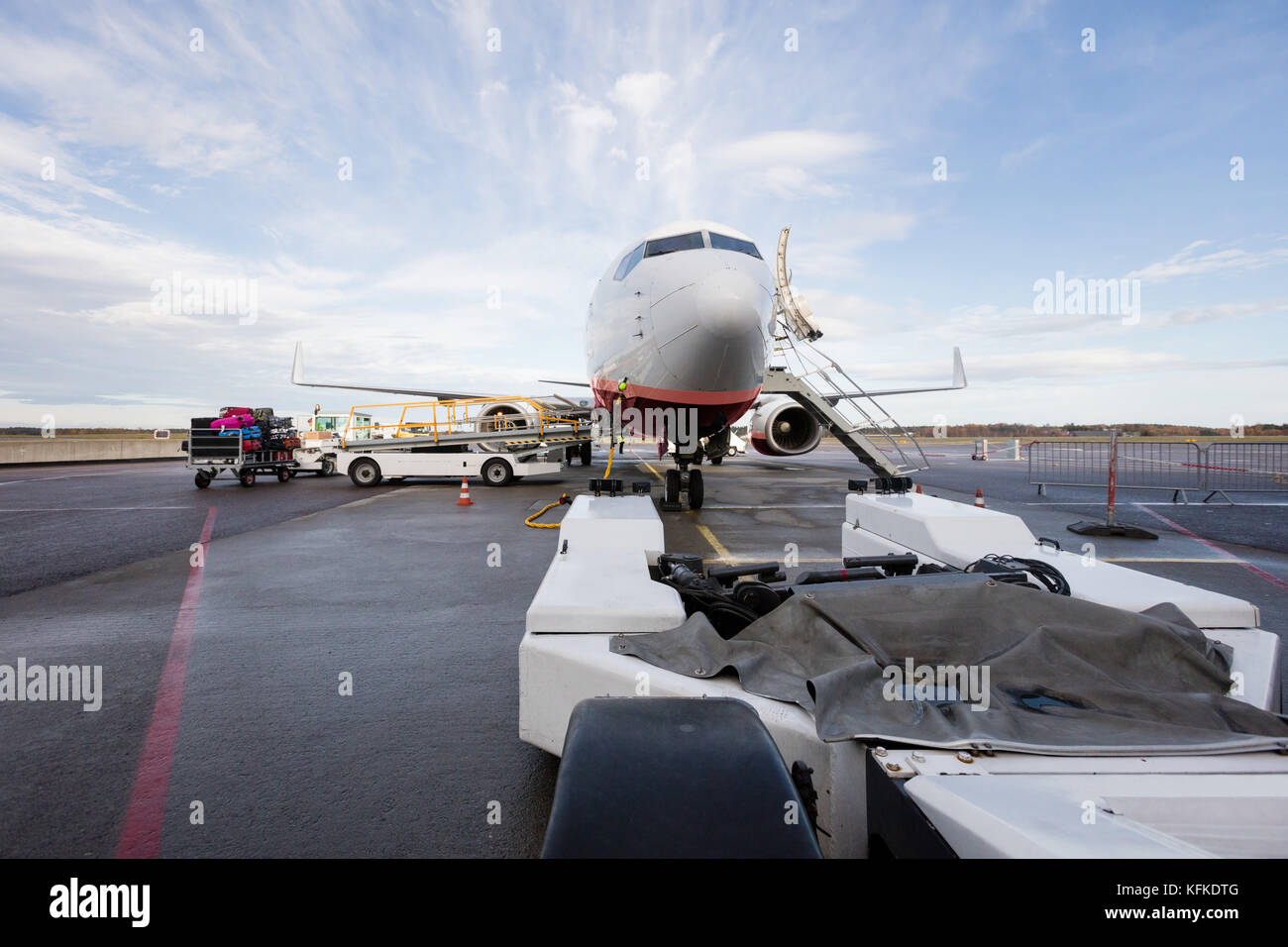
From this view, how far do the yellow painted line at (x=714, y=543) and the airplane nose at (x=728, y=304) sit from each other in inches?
99.3

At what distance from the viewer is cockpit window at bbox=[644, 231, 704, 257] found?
8992mm

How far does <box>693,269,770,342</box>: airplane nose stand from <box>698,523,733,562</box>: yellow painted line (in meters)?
2.52

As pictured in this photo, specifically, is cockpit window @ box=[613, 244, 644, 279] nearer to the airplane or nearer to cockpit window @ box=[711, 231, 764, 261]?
the airplane

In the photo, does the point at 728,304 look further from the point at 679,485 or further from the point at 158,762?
the point at 158,762

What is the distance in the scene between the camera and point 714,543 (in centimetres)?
765

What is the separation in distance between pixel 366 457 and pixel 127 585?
9754 mm

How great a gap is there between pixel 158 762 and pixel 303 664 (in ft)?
3.60

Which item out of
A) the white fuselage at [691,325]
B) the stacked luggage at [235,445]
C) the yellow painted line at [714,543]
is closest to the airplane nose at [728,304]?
the white fuselage at [691,325]

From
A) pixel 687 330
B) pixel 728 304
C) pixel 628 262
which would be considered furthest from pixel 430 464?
pixel 728 304

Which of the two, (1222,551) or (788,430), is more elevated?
(788,430)

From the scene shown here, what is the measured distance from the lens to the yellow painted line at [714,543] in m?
6.81

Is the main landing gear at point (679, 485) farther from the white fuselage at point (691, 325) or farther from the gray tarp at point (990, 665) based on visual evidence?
the gray tarp at point (990, 665)

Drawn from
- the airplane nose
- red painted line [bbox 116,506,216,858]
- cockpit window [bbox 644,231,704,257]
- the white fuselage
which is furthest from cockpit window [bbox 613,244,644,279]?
red painted line [bbox 116,506,216,858]
